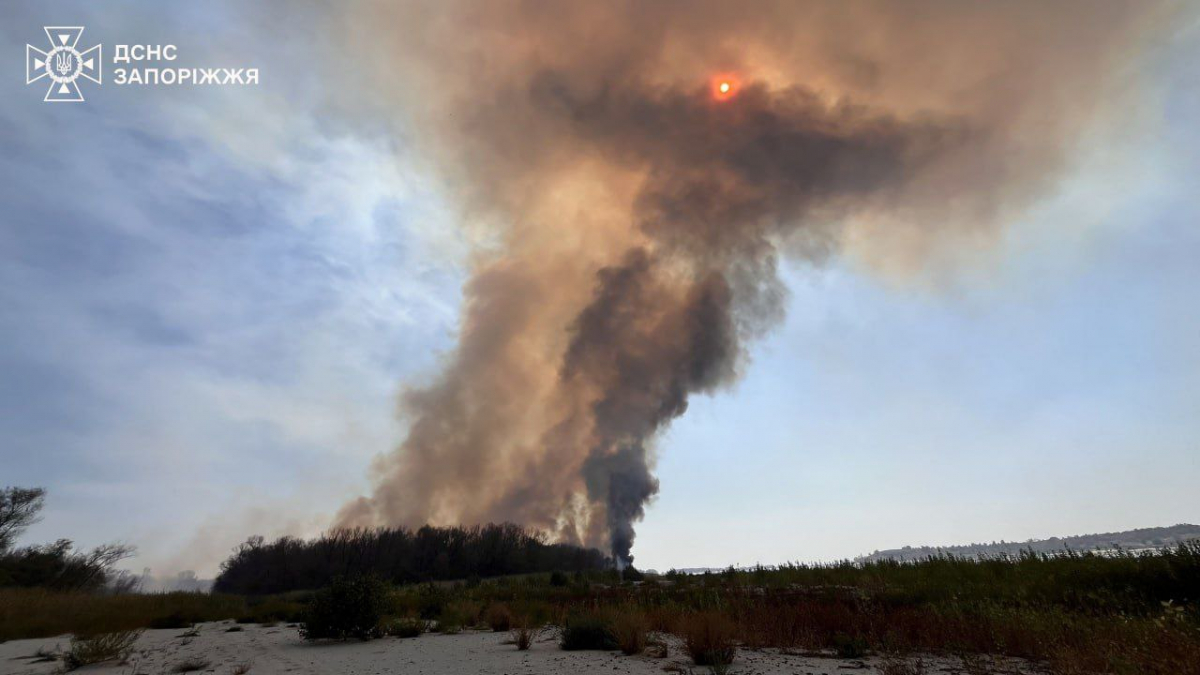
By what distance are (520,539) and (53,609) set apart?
250 feet

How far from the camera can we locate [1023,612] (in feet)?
40.8

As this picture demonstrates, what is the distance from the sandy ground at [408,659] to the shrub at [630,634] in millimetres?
313

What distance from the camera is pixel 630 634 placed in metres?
11.8

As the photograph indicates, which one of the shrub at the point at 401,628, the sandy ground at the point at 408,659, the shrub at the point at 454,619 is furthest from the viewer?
the shrub at the point at 454,619

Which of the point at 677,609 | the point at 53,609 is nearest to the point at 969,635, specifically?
the point at 677,609

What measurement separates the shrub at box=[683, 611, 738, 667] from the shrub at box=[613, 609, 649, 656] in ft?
4.15

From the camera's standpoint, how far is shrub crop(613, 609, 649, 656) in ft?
37.9

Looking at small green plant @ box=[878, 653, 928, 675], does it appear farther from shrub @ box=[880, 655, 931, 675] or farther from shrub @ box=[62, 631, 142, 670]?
shrub @ box=[62, 631, 142, 670]

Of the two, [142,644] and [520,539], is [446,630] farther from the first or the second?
[520,539]

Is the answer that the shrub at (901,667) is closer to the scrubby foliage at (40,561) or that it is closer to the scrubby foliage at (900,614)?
the scrubby foliage at (900,614)

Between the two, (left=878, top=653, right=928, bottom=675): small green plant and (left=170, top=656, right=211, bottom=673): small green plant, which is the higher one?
(left=878, top=653, right=928, bottom=675): small green plant

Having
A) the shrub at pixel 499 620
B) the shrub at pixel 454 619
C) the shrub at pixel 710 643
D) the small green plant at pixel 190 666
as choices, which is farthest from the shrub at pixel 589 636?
the small green plant at pixel 190 666

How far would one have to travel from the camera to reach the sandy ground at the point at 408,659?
9.98m

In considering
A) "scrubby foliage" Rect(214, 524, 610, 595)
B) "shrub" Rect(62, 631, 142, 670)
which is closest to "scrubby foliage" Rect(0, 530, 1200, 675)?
"shrub" Rect(62, 631, 142, 670)
